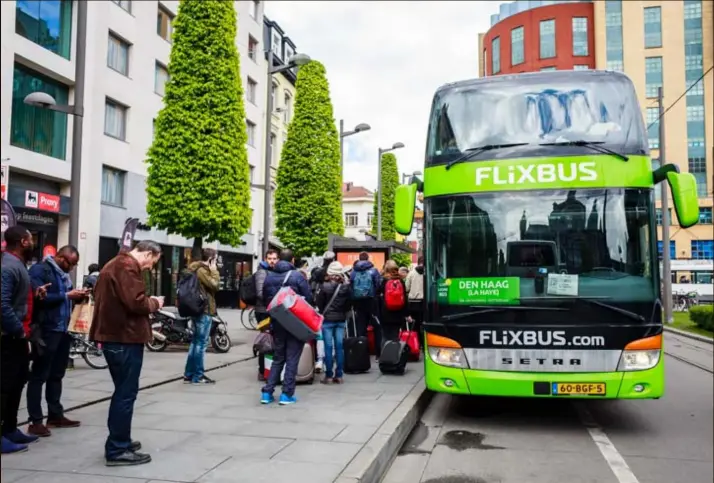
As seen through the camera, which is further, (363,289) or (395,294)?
(395,294)

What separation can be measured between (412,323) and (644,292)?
18.9ft

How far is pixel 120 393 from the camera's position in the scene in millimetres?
4949

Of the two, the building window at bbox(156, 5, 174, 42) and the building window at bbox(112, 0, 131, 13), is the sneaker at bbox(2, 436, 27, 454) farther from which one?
the building window at bbox(156, 5, 174, 42)

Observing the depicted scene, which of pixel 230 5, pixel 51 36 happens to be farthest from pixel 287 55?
pixel 230 5

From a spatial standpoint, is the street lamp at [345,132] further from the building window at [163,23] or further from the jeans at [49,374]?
the jeans at [49,374]

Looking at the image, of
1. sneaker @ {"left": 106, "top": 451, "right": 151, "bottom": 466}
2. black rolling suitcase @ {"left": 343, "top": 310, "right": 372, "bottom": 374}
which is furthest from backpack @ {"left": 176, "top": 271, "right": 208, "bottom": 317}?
sneaker @ {"left": 106, "top": 451, "right": 151, "bottom": 466}

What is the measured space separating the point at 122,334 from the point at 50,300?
131cm

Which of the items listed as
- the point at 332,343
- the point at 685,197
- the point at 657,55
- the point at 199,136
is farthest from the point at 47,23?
the point at 657,55

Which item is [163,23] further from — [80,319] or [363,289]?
[363,289]

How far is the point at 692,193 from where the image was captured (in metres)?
6.40

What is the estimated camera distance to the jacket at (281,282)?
783cm

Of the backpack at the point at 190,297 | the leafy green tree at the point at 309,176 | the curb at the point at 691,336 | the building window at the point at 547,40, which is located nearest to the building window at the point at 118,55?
the leafy green tree at the point at 309,176

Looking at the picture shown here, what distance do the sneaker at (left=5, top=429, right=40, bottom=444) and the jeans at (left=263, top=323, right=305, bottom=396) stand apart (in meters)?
2.65

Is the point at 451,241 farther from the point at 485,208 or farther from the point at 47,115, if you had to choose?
the point at 47,115
